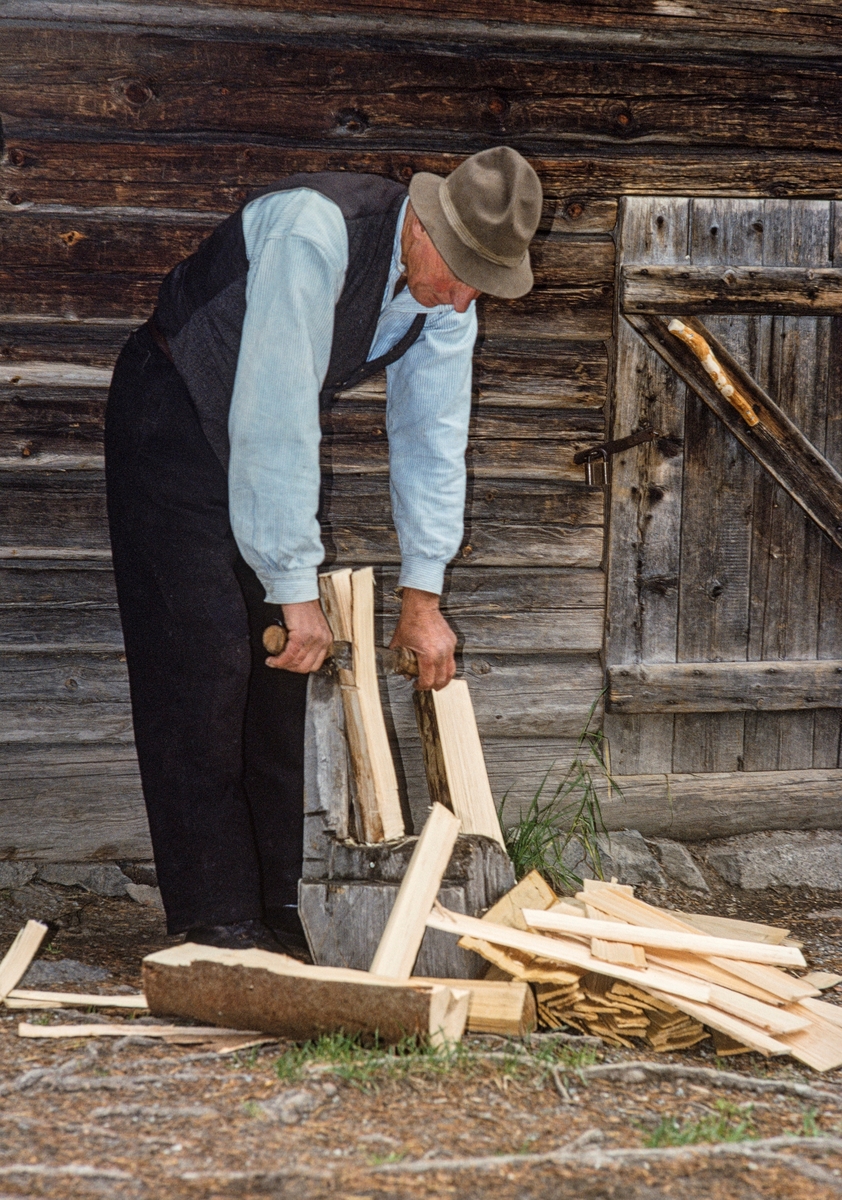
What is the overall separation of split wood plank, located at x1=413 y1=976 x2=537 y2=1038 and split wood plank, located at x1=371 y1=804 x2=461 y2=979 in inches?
2.7

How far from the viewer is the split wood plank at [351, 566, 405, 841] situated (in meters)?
2.58

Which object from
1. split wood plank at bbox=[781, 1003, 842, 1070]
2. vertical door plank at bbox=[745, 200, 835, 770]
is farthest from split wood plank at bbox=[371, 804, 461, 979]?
vertical door plank at bbox=[745, 200, 835, 770]

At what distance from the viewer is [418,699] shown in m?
2.81

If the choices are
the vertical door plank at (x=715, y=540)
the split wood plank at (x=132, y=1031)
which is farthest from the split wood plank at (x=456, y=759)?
the vertical door plank at (x=715, y=540)

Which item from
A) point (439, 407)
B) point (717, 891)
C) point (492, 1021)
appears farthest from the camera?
point (717, 891)

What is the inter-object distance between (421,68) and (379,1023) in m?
3.06

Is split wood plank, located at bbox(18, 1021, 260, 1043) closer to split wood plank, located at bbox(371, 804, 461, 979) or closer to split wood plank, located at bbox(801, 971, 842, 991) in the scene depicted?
split wood plank, located at bbox(371, 804, 461, 979)

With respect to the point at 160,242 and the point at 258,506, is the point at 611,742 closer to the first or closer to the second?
the point at 258,506

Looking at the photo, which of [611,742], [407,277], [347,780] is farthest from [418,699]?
[611,742]

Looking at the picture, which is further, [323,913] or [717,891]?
[717,891]

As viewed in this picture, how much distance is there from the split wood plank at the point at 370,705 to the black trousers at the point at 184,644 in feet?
1.05

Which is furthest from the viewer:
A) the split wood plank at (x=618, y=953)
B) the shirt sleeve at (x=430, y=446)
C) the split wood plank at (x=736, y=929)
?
the split wood plank at (x=736, y=929)

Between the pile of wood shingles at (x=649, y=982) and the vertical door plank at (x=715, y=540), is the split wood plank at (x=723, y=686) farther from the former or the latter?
the pile of wood shingles at (x=649, y=982)

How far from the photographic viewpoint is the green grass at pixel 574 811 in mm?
3857
